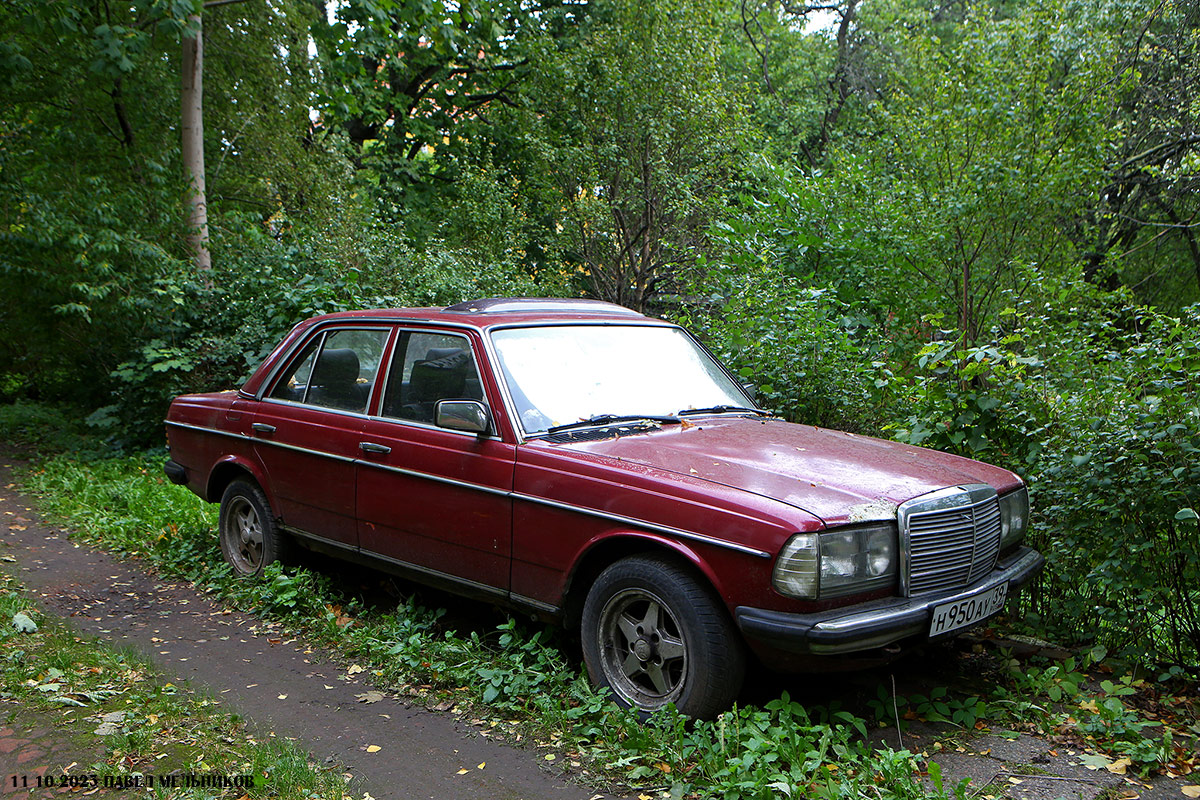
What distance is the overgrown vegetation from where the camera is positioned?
3492mm

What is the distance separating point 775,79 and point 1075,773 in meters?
24.9

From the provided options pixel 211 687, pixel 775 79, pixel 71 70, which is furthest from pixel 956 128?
pixel 775 79

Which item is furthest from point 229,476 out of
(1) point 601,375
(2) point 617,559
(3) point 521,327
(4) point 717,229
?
(4) point 717,229

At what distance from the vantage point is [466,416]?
4.46 m

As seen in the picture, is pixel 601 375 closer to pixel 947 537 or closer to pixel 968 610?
pixel 947 537

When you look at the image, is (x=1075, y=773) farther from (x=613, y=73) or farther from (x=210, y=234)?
(x=613, y=73)

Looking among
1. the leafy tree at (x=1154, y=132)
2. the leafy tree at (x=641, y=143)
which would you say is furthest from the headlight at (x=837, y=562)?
the leafy tree at (x=641, y=143)

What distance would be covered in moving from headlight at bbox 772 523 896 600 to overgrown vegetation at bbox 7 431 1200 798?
59cm

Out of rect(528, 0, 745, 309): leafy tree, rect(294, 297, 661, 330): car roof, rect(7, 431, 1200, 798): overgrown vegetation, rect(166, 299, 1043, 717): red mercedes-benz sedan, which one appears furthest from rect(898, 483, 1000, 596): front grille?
rect(528, 0, 745, 309): leafy tree

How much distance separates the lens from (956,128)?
11.3 m

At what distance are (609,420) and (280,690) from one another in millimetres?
2076

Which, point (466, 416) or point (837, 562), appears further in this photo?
point (466, 416)

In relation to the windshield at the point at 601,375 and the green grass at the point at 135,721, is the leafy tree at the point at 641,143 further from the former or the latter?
the green grass at the point at 135,721

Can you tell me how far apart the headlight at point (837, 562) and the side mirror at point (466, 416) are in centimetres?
165
